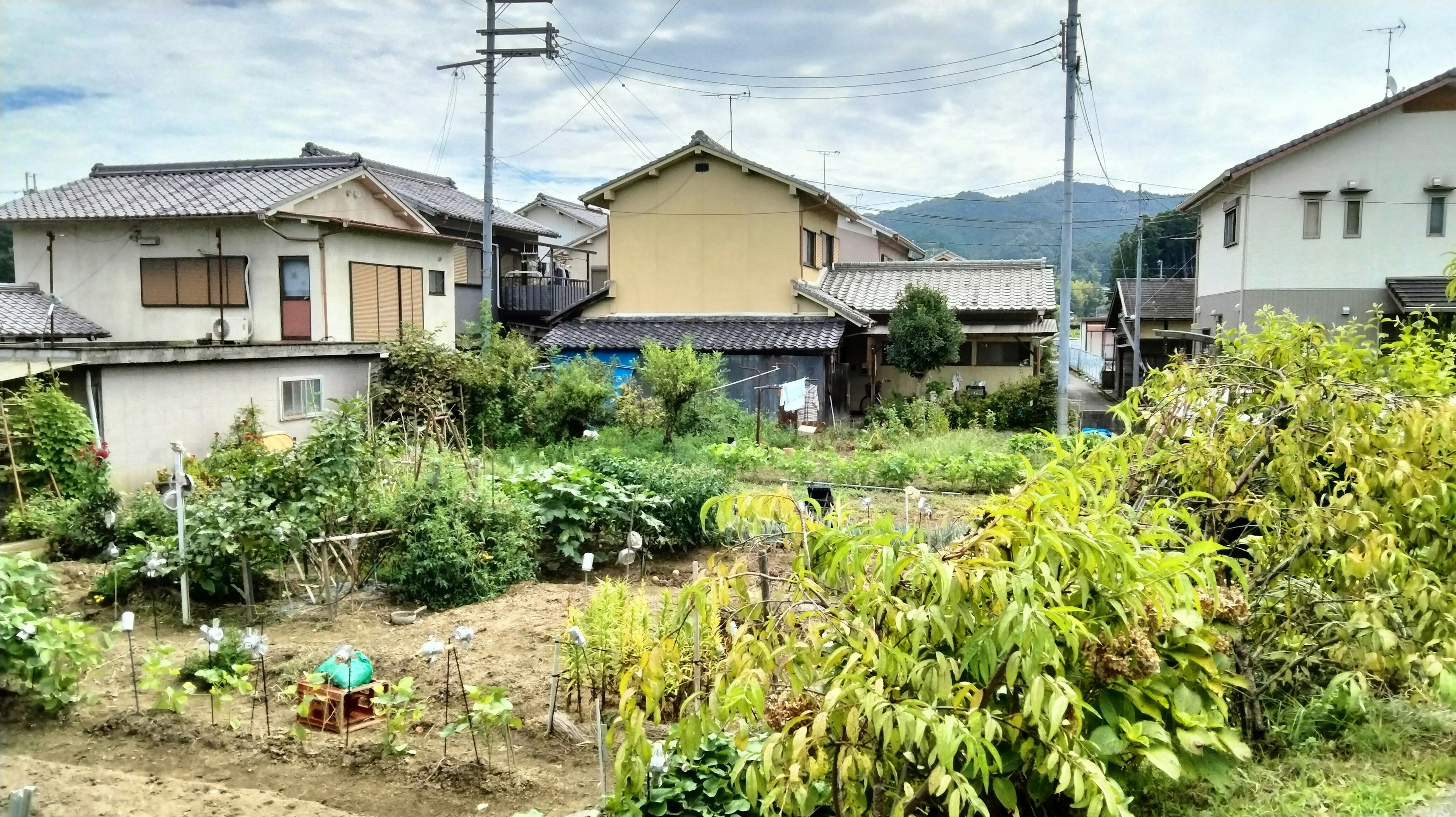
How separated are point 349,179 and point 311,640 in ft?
42.9

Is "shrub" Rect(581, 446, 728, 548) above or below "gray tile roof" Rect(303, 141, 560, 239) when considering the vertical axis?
below

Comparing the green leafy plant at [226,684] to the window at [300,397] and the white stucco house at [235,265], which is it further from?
the white stucco house at [235,265]

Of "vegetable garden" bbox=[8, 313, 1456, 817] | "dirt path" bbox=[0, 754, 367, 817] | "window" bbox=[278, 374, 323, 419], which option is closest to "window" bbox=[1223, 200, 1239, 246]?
"vegetable garden" bbox=[8, 313, 1456, 817]

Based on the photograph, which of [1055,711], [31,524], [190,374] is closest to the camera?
[1055,711]

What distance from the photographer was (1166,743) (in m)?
2.88

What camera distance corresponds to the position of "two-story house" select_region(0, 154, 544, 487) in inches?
626

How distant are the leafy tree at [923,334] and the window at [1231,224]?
231 inches

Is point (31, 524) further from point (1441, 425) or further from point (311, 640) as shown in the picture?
point (1441, 425)

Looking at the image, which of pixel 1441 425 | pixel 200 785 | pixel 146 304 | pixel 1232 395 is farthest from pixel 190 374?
pixel 1441 425

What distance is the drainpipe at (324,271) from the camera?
1669 centimetres

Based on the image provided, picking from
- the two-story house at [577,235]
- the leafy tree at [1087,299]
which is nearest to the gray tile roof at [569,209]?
the two-story house at [577,235]

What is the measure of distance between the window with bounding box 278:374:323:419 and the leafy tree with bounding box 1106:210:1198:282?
3938 centimetres

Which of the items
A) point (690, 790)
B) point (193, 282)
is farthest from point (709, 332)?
point (690, 790)

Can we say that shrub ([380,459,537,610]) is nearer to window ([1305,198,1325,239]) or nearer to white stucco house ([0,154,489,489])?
white stucco house ([0,154,489,489])
